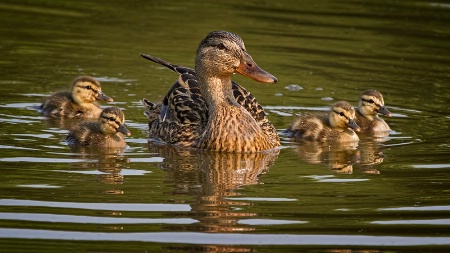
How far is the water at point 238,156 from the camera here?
19.1ft

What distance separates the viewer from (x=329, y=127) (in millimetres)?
9406

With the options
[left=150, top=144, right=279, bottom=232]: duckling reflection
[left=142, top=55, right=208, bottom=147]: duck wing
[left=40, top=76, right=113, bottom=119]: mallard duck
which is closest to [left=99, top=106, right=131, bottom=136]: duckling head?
[left=150, top=144, right=279, bottom=232]: duckling reflection

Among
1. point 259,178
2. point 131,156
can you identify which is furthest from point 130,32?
point 259,178

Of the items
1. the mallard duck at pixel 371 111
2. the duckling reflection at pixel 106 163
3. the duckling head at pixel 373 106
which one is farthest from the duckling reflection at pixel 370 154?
the duckling reflection at pixel 106 163

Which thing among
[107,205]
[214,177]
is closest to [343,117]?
[214,177]

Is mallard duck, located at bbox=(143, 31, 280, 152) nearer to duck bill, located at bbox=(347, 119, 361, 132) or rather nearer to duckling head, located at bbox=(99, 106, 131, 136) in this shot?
duckling head, located at bbox=(99, 106, 131, 136)

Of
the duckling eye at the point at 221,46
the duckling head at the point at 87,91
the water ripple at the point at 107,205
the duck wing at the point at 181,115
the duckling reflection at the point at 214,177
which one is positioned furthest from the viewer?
the duckling head at the point at 87,91

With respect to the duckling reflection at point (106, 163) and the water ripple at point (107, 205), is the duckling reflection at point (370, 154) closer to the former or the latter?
the duckling reflection at point (106, 163)

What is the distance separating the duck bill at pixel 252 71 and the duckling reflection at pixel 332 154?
63 cm

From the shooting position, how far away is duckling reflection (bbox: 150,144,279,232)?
20.0 ft

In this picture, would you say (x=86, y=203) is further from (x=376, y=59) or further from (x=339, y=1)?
(x=339, y=1)

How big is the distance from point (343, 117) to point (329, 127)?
5.6 inches

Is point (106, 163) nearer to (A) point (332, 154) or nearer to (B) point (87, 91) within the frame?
(A) point (332, 154)

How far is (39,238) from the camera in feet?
18.5
